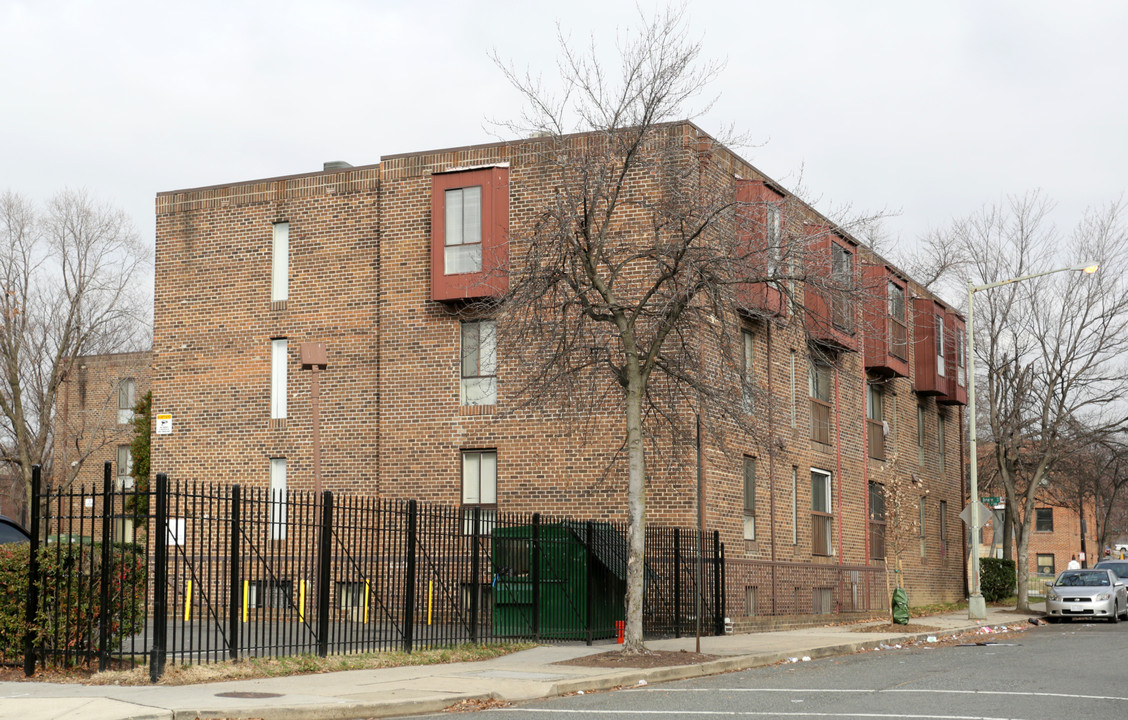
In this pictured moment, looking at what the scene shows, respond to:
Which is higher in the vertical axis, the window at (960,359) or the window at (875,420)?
the window at (960,359)

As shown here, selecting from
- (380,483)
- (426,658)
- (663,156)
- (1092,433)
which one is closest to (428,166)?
(380,483)

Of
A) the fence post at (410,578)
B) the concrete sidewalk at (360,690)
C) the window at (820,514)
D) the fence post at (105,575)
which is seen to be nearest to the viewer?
the concrete sidewalk at (360,690)

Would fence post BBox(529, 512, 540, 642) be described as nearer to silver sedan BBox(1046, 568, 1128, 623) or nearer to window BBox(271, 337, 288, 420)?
window BBox(271, 337, 288, 420)

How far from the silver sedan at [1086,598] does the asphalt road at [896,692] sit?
12005 mm

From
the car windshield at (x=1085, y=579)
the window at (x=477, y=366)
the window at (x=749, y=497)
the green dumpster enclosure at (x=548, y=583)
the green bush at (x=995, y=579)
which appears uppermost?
the window at (x=477, y=366)

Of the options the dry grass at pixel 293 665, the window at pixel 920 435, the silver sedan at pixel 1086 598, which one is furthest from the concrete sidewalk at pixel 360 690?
the window at pixel 920 435

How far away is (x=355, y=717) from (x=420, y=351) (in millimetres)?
14636

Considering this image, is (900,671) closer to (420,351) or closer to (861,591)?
(420,351)

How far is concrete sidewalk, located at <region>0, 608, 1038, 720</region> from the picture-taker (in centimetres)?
1144

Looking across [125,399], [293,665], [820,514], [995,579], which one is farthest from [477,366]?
[125,399]

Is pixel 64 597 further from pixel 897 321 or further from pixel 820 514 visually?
pixel 897 321

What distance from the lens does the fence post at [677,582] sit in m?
21.2

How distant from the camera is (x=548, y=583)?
1991 centimetres

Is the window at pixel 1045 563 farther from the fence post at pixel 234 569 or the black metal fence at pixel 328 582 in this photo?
the fence post at pixel 234 569
